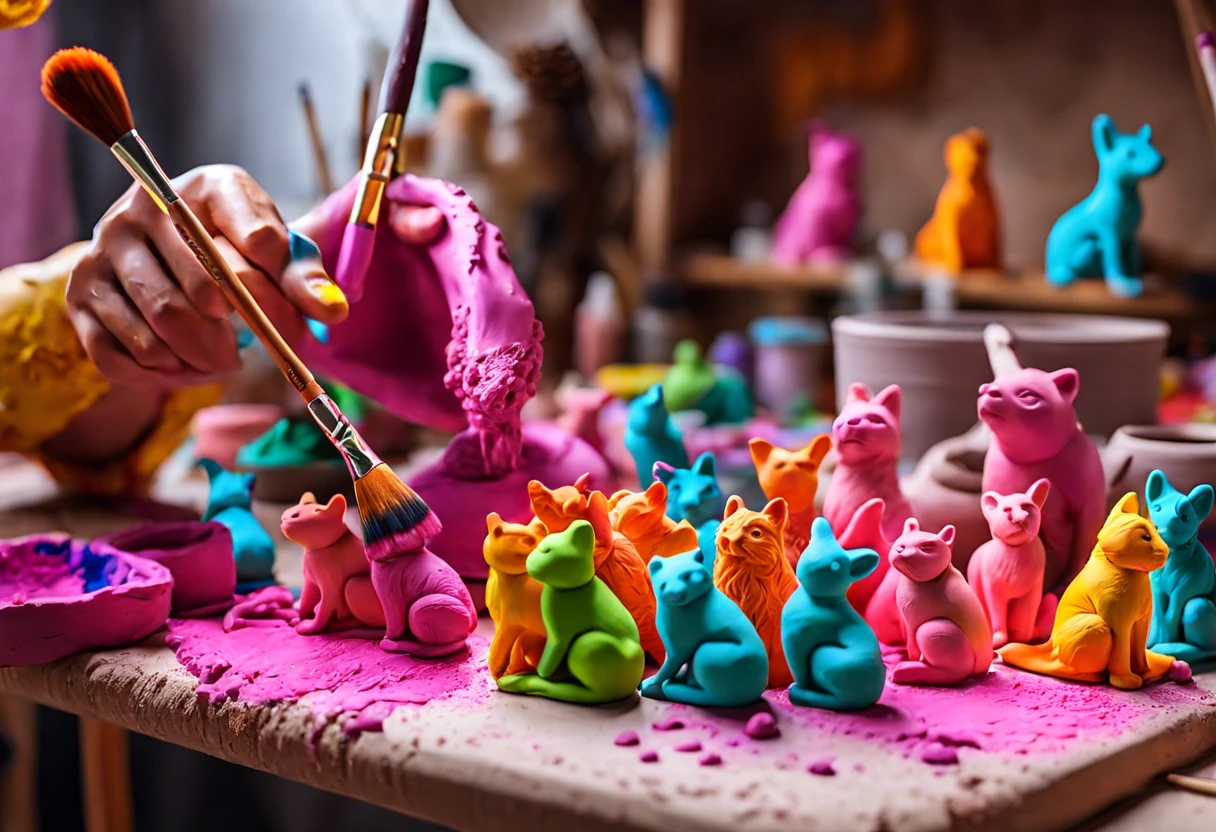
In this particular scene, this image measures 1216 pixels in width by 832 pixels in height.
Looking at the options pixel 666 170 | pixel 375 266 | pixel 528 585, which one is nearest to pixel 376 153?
pixel 375 266

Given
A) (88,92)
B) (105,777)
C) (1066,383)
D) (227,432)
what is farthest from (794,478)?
(105,777)

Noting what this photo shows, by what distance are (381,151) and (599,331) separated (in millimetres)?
1277

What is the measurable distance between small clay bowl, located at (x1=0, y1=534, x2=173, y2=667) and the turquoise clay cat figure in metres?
0.51

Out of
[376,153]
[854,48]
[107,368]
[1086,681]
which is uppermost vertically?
[854,48]

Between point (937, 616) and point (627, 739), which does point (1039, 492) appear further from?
point (627, 739)

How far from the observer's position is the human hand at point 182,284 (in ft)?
3.66

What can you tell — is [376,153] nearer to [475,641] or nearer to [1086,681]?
[475,641]

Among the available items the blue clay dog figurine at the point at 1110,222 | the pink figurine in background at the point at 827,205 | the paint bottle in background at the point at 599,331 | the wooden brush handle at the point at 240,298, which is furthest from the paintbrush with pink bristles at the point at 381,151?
the pink figurine in background at the point at 827,205

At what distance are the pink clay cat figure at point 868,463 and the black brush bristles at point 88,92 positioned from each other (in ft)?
2.25

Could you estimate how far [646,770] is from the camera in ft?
2.62

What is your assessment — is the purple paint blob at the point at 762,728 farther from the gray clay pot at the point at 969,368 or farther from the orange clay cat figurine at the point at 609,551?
the gray clay pot at the point at 969,368

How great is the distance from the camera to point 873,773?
31.2 inches

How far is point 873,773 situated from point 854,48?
220cm

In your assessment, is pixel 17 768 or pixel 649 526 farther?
pixel 17 768
